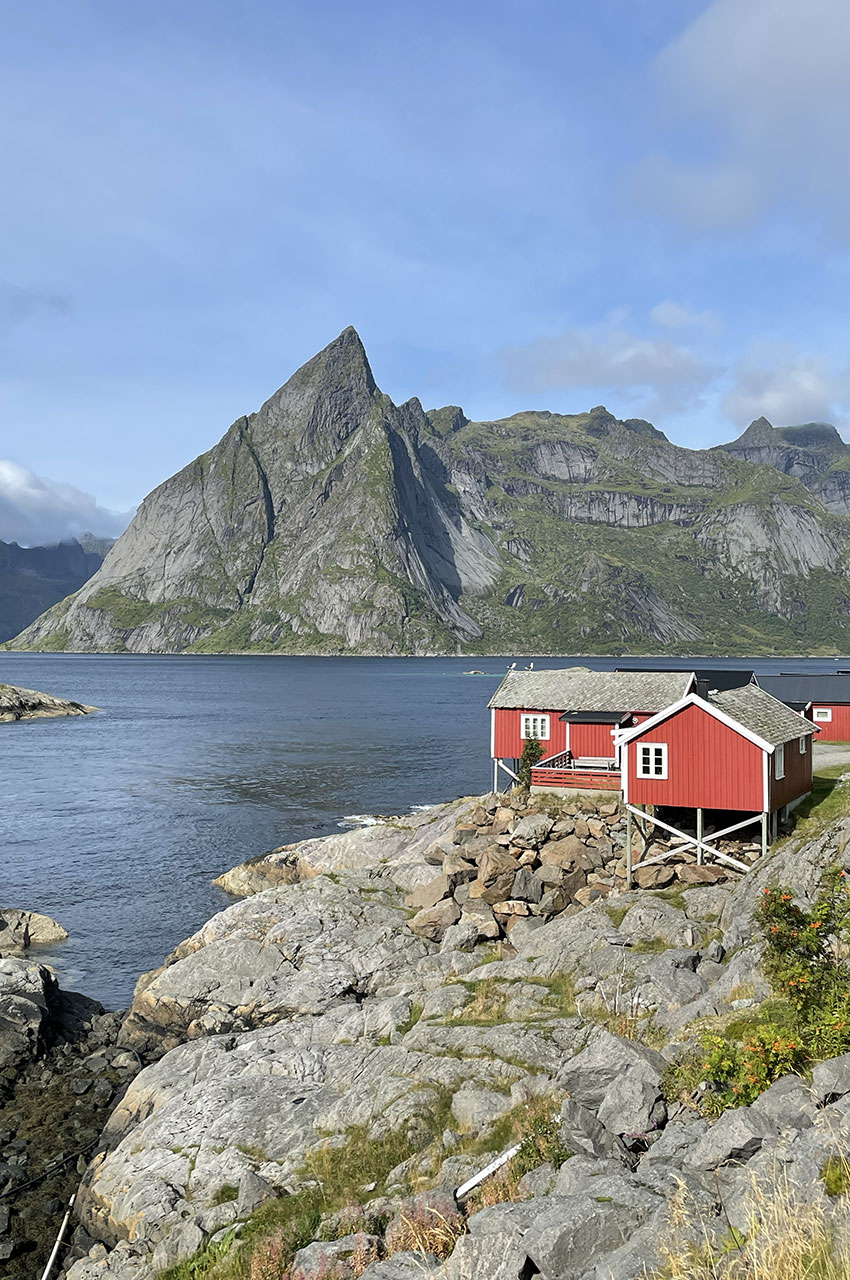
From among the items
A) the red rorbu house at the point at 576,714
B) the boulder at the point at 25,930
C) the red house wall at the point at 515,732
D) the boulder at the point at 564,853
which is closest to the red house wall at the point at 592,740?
the red rorbu house at the point at 576,714

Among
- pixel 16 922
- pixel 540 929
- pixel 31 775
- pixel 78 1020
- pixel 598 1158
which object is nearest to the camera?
pixel 598 1158

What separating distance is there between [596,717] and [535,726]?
15.0 ft

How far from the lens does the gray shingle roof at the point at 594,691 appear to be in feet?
145

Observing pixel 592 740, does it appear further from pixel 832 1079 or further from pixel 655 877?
pixel 832 1079

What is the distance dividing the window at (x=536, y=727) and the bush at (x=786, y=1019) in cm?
2854

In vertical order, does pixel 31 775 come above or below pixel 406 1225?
below

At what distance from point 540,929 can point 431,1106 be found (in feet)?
33.6

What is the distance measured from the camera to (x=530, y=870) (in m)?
32.4

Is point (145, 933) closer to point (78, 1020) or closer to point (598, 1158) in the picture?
point (78, 1020)

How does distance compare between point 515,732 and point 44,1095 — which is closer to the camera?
point 44,1095

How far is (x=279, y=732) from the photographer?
112062 millimetres

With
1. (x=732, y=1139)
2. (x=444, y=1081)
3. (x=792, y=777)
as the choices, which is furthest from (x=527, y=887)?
(x=732, y=1139)

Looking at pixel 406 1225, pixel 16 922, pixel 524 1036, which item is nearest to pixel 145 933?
pixel 16 922

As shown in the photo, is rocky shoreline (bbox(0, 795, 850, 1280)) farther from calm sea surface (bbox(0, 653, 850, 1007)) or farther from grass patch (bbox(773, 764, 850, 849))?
calm sea surface (bbox(0, 653, 850, 1007))
